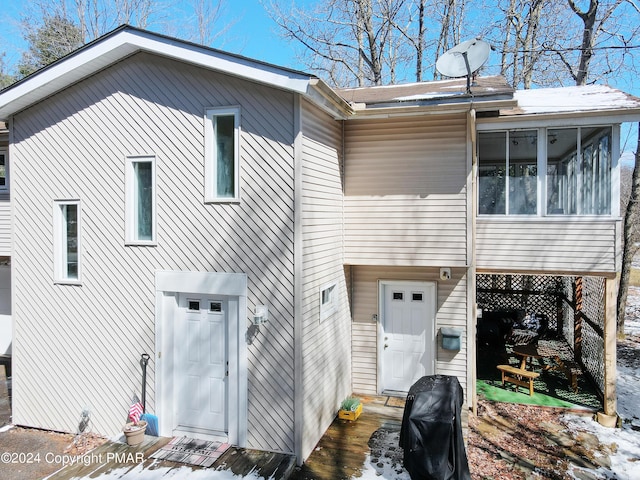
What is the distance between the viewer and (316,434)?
6613mm

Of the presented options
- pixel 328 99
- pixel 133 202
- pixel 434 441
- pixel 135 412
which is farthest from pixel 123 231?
pixel 434 441

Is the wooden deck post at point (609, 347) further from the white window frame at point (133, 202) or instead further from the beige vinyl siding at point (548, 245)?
the white window frame at point (133, 202)

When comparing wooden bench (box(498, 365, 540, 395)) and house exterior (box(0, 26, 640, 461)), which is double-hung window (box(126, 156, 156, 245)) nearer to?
house exterior (box(0, 26, 640, 461))

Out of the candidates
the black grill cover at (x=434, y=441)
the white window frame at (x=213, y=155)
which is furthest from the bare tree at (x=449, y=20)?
the black grill cover at (x=434, y=441)

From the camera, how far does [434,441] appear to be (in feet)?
18.1

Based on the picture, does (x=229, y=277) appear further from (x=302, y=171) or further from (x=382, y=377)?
(x=382, y=377)

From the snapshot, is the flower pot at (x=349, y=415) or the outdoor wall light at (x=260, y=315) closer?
the outdoor wall light at (x=260, y=315)

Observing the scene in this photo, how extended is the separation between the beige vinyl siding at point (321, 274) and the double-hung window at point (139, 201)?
2304 millimetres

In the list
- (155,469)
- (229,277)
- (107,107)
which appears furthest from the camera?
(107,107)

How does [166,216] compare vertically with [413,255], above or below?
above

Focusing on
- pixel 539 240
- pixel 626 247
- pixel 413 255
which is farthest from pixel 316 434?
pixel 626 247

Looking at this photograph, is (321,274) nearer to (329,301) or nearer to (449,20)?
(329,301)

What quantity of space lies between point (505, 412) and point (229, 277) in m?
5.15

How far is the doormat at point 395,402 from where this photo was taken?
7.89 m
